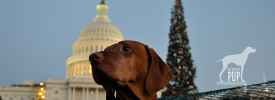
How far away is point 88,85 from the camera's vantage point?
74938mm

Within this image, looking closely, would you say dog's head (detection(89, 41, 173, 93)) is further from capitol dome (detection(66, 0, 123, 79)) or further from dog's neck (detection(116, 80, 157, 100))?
capitol dome (detection(66, 0, 123, 79))

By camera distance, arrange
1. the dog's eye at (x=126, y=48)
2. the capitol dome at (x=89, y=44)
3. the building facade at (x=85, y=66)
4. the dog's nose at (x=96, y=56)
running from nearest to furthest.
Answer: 1. the dog's nose at (x=96, y=56)
2. the dog's eye at (x=126, y=48)
3. the building facade at (x=85, y=66)
4. the capitol dome at (x=89, y=44)

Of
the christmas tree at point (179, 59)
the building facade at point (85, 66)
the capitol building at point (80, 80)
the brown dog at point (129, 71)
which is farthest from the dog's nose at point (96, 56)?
the building facade at point (85, 66)

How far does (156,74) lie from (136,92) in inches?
8.8

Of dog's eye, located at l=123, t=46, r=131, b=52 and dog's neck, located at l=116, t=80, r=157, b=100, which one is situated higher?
dog's eye, located at l=123, t=46, r=131, b=52

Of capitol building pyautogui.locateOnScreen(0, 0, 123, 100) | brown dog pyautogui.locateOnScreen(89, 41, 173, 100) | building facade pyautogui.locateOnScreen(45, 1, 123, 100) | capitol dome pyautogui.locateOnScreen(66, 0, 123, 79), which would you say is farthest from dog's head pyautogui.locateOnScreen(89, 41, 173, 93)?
capitol dome pyautogui.locateOnScreen(66, 0, 123, 79)

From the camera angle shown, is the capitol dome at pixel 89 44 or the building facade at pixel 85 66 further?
the capitol dome at pixel 89 44

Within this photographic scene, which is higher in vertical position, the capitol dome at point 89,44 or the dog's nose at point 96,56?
the capitol dome at point 89,44

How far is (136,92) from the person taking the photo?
2.74m

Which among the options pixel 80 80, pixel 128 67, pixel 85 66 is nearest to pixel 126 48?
pixel 128 67

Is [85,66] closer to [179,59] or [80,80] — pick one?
[80,80]

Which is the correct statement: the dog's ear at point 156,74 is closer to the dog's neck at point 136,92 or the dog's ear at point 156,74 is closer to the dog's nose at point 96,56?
the dog's neck at point 136,92

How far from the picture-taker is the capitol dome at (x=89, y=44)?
89.8 meters

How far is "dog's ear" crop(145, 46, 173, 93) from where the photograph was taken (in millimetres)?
2744
